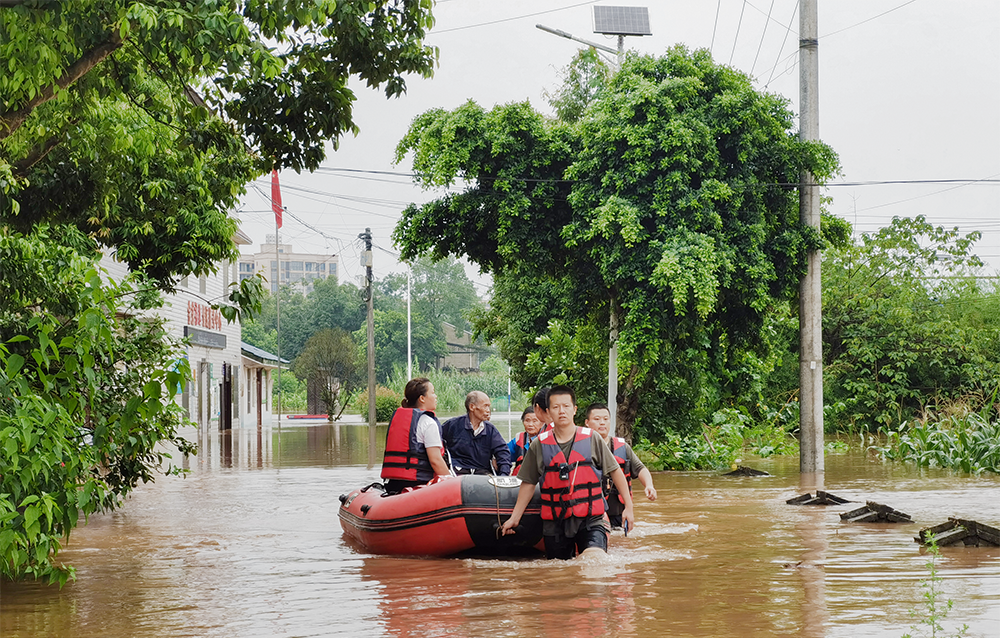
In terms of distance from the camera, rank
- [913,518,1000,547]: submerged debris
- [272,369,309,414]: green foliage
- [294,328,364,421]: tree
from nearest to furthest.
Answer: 1. [913,518,1000,547]: submerged debris
2. [294,328,364,421]: tree
3. [272,369,309,414]: green foliage

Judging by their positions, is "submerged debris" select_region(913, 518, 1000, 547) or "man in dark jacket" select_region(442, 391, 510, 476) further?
"man in dark jacket" select_region(442, 391, 510, 476)

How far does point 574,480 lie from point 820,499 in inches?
261

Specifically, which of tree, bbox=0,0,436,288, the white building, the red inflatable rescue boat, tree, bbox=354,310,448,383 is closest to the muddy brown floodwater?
the red inflatable rescue boat

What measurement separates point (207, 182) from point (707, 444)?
40.2 feet

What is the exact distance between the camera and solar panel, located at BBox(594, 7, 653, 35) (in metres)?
28.5

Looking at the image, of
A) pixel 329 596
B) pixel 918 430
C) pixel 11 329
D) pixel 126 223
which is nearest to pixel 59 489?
pixel 329 596

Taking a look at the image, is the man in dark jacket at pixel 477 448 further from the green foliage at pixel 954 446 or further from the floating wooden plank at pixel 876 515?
the green foliage at pixel 954 446

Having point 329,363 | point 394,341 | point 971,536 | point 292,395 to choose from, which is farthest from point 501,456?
point 394,341

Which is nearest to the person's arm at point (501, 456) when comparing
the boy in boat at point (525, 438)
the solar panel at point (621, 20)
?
the boy in boat at point (525, 438)

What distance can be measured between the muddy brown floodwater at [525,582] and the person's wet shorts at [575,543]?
12cm

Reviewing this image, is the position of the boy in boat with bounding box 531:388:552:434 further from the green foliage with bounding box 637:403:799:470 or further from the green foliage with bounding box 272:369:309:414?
the green foliage with bounding box 272:369:309:414

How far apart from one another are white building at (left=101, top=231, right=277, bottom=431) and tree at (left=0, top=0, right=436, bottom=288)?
2148cm

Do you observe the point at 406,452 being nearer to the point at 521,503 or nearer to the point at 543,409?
the point at 543,409

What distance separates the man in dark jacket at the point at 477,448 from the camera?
11.4 m
